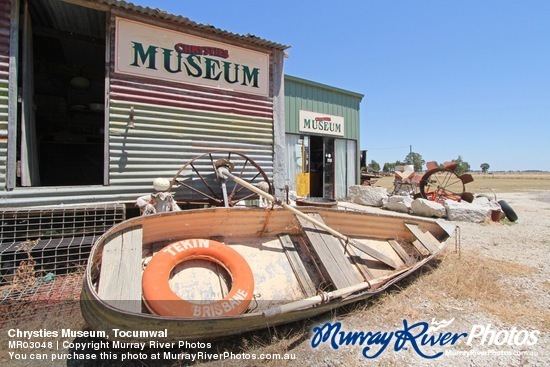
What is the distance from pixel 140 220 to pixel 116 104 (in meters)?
2.87

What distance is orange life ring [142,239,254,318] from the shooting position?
2654 millimetres

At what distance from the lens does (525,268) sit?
16.8 ft

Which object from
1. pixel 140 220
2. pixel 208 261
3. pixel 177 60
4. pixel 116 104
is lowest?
pixel 208 261

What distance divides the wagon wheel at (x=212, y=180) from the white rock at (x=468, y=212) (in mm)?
6612

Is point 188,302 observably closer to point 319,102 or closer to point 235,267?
point 235,267

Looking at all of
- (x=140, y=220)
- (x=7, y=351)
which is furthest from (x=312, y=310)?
(x=7, y=351)

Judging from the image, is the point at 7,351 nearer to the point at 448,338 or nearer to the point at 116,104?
the point at 116,104

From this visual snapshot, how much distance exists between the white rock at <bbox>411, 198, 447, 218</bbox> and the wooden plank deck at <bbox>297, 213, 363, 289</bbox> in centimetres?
715

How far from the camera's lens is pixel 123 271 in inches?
111

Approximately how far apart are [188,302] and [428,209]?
9503 millimetres

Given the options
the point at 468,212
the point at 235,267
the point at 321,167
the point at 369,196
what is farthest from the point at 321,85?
the point at 235,267

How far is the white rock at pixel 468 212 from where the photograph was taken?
940 centimetres

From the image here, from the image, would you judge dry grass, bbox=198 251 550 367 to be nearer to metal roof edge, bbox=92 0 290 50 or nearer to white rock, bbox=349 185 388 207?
metal roof edge, bbox=92 0 290 50

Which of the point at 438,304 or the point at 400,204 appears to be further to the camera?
the point at 400,204
